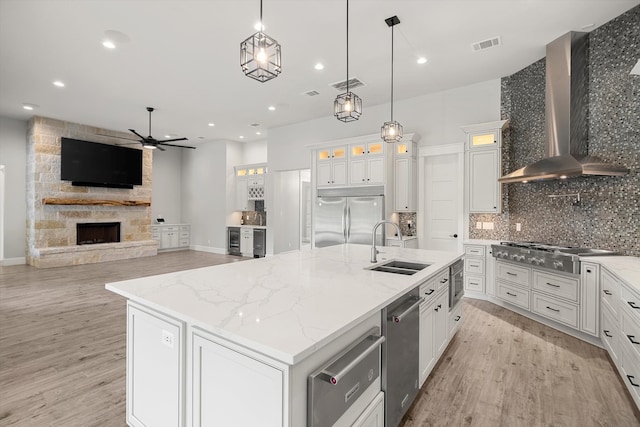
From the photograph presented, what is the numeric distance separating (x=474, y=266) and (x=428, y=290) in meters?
2.94

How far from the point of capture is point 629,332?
2.28m

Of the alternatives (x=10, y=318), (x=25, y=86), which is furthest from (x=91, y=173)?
(x=10, y=318)

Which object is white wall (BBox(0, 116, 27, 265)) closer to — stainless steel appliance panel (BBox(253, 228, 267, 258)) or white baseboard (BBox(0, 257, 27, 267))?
white baseboard (BBox(0, 257, 27, 267))

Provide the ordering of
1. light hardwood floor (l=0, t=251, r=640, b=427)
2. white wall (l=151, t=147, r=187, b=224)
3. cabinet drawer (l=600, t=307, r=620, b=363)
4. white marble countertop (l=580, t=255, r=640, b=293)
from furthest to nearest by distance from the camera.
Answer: white wall (l=151, t=147, r=187, b=224) → cabinet drawer (l=600, t=307, r=620, b=363) → white marble countertop (l=580, t=255, r=640, b=293) → light hardwood floor (l=0, t=251, r=640, b=427)

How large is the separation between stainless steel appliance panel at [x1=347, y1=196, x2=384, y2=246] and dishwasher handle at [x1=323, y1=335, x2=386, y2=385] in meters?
3.85

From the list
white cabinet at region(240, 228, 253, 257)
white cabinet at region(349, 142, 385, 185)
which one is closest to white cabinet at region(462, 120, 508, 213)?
white cabinet at region(349, 142, 385, 185)

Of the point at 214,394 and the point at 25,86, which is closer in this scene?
the point at 214,394

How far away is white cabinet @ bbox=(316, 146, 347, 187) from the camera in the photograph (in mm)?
5973

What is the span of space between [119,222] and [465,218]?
8.58m

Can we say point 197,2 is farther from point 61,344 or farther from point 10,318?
point 10,318

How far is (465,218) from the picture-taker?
16.7ft

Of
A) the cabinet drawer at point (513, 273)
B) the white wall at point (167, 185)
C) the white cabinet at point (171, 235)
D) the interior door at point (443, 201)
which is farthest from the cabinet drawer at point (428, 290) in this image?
the white wall at point (167, 185)

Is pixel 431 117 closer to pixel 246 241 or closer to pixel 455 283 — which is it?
pixel 455 283

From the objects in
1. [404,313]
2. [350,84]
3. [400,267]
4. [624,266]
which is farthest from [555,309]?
[350,84]
